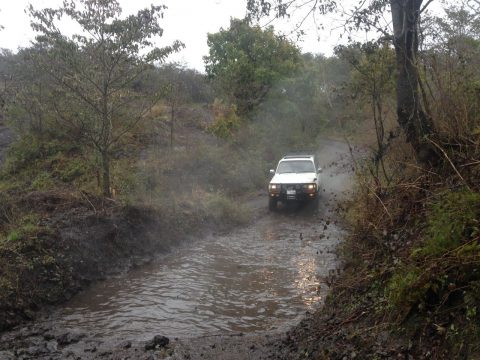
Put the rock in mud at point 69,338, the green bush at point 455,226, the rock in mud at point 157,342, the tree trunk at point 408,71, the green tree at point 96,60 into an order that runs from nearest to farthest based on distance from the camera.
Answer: the green bush at point 455,226, the rock in mud at point 157,342, the rock in mud at point 69,338, the tree trunk at point 408,71, the green tree at point 96,60

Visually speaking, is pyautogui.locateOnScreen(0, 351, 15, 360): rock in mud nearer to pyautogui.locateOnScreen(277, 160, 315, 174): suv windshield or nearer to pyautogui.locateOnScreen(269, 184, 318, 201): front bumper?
pyautogui.locateOnScreen(269, 184, 318, 201): front bumper

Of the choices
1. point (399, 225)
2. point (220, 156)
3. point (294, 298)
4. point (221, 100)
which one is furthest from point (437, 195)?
point (221, 100)

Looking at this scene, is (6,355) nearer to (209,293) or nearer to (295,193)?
(209,293)

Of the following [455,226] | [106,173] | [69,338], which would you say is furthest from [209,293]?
[455,226]

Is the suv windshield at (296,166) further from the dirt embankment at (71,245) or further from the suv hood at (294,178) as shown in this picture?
the dirt embankment at (71,245)

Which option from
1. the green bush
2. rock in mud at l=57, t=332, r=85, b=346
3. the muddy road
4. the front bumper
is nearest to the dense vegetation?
the green bush

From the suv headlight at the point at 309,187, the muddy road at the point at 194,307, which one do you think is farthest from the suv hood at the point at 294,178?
the muddy road at the point at 194,307

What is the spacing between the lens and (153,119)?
21812 millimetres

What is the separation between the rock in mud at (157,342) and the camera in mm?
5797

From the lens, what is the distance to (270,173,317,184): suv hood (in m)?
14.4

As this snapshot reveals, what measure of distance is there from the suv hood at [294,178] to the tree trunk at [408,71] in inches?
276

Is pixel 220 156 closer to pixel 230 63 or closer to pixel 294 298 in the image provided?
pixel 230 63

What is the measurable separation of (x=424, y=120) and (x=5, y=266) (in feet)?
23.1

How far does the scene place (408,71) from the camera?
738 cm
